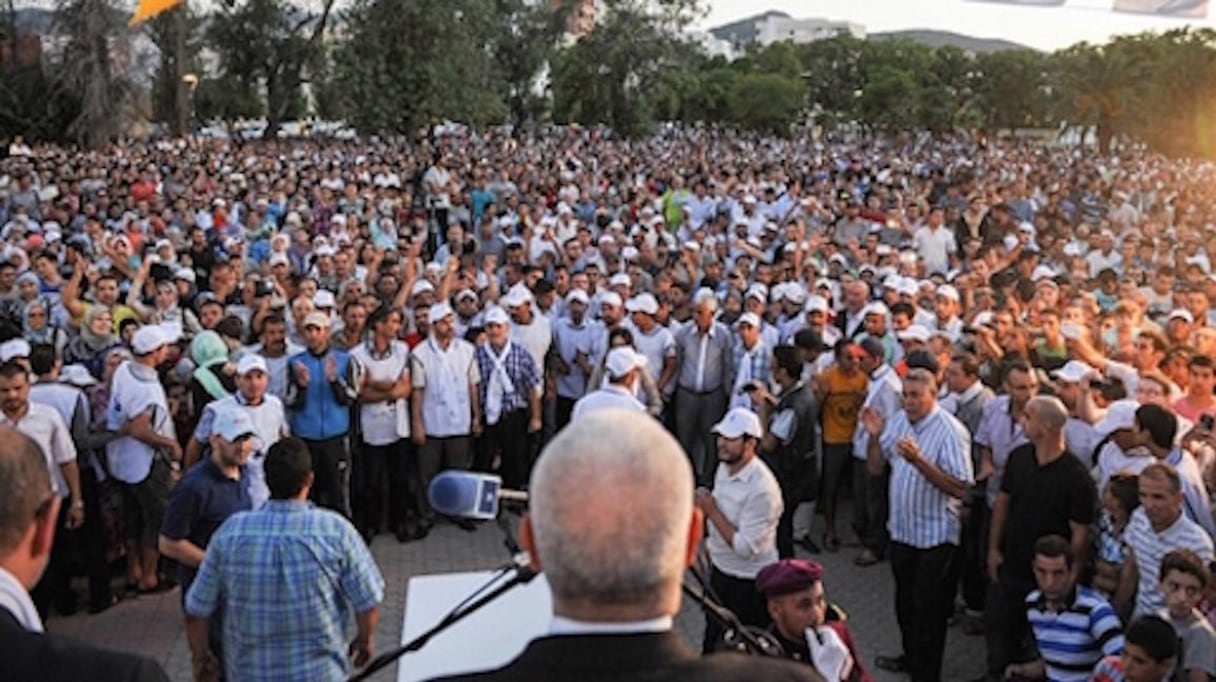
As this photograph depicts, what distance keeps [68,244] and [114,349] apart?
18.3 feet

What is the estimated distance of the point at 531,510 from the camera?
1.69 m

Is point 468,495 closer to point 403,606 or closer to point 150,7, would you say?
point 403,606

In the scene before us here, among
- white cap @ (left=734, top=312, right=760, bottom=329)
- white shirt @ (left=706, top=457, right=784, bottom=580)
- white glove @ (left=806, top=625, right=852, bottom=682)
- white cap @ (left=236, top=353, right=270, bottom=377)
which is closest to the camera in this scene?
white glove @ (left=806, top=625, right=852, bottom=682)

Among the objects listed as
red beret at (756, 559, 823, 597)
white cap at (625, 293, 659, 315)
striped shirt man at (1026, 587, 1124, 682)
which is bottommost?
striped shirt man at (1026, 587, 1124, 682)

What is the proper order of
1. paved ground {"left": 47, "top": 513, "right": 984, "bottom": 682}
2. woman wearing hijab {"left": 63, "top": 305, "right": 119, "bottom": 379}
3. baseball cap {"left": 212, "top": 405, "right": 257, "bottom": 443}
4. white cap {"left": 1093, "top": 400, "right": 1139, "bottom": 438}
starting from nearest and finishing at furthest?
1. baseball cap {"left": 212, "top": 405, "right": 257, "bottom": 443}
2. white cap {"left": 1093, "top": 400, "right": 1139, "bottom": 438}
3. paved ground {"left": 47, "top": 513, "right": 984, "bottom": 682}
4. woman wearing hijab {"left": 63, "top": 305, "right": 119, "bottom": 379}

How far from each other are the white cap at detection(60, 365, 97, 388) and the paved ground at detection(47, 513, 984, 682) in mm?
1354

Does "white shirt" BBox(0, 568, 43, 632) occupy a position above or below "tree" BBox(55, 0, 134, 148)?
below

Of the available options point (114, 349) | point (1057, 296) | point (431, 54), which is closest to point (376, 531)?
point (114, 349)

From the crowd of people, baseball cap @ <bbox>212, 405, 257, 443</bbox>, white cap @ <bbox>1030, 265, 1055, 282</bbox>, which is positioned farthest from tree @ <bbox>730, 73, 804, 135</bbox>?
baseball cap @ <bbox>212, 405, 257, 443</bbox>

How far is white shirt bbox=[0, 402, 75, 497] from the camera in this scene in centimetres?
566

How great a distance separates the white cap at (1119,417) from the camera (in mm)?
5523

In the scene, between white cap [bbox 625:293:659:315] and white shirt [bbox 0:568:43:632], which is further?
white cap [bbox 625:293:659:315]

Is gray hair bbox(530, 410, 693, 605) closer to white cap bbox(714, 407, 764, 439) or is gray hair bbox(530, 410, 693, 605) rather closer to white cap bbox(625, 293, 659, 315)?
white cap bbox(714, 407, 764, 439)

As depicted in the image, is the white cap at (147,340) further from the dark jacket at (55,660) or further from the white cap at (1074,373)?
the white cap at (1074,373)
